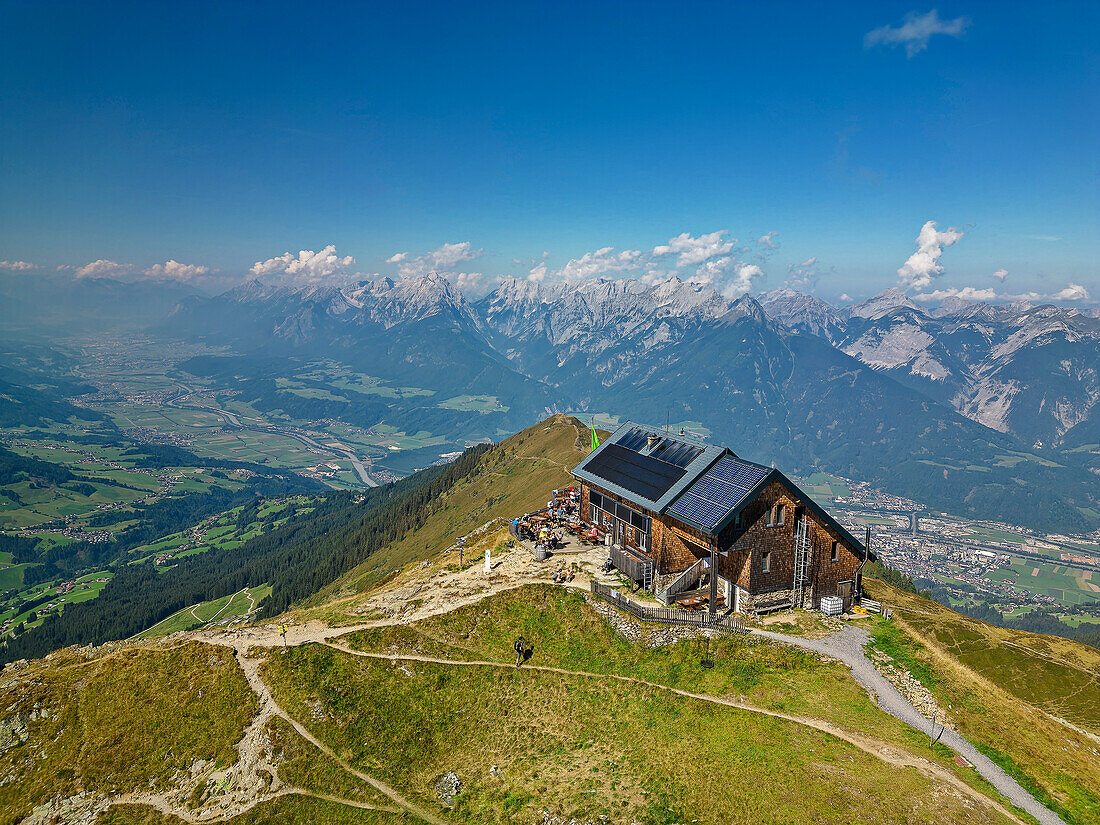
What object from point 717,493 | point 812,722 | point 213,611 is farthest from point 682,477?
point 213,611

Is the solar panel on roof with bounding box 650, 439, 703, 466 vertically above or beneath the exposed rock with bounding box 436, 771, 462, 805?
above

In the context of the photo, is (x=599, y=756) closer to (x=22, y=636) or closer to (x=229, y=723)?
(x=229, y=723)

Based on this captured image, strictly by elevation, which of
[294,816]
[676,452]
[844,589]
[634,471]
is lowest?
[294,816]

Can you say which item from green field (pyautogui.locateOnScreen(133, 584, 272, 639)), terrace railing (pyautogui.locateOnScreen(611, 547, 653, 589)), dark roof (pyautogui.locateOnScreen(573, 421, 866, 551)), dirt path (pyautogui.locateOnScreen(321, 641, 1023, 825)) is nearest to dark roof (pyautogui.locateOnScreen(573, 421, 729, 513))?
dark roof (pyautogui.locateOnScreen(573, 421, 866, 551))

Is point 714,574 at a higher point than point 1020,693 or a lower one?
higher

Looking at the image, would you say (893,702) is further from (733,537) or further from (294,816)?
(294,816)

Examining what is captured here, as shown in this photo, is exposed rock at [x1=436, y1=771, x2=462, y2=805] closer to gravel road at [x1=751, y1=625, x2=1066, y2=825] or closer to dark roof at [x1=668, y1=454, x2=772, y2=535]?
gravel road at [x1=751, y1=625, x2=1066, y2=825]

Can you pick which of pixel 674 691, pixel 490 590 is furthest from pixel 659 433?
pixel 674 691
